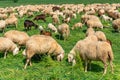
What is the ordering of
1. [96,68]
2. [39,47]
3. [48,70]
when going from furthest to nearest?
1. [39,47]
2. [96,68]
3. [48,70]

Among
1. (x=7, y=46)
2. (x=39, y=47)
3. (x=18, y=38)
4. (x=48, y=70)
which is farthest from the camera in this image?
(x=18, y=38)

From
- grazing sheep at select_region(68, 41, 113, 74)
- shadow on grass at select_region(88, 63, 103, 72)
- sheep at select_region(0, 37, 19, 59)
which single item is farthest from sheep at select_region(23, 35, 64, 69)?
shadow on grass at select_region(88, 63, 103, 72)

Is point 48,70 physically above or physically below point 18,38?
below

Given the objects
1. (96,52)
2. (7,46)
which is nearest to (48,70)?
(96,52)

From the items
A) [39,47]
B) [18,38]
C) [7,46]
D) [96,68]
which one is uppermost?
[18,38]

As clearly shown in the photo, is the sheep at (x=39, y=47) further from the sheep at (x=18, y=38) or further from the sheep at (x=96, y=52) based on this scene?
the sheep at (x=18, y=38)

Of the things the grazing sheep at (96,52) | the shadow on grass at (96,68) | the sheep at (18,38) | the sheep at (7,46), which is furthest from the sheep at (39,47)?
the sheep at (18,38)

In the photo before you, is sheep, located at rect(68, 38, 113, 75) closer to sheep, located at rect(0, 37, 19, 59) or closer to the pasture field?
the pasture field

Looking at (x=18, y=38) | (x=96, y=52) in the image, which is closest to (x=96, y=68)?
(x=96, y=52)

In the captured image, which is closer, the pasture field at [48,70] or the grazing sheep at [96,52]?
the pasture field at [48,70]

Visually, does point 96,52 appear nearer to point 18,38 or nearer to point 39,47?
point 39,47

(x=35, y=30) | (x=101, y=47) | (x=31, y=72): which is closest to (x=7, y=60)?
(x=31, y=72)

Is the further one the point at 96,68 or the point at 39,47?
the point at 39,47

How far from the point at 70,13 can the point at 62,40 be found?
1332cm
